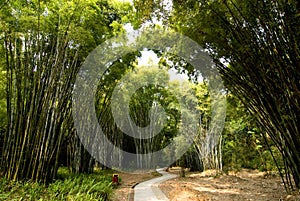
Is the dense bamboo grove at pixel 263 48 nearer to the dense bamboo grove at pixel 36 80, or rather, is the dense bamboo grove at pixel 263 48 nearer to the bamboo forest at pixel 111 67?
the bamboo forest at pixel 111 67

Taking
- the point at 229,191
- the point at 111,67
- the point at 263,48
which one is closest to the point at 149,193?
the point at 229,191

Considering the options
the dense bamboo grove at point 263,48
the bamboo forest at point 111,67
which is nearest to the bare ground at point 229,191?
the bamboo forest at point 111,67

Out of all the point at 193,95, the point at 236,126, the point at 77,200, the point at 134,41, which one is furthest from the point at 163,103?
the point at 77,200

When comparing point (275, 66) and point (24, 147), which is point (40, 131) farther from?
point (275, 66)

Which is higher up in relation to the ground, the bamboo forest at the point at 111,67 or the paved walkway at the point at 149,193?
the bamboo forest at the point at 111,67

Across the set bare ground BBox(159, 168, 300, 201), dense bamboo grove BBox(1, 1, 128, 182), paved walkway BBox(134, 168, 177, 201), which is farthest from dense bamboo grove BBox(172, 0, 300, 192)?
paved walkway BBox(134, 168, 177, 201)

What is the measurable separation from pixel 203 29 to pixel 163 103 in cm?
1020

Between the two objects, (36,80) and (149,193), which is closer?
(36,80)

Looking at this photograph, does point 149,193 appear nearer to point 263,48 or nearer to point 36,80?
point 36,80

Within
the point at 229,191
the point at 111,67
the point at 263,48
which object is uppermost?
the point at 111,67

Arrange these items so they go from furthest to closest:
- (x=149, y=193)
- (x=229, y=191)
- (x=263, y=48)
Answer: (x=229, y=191)
(x=149, y=193)
(x=263, y=48)

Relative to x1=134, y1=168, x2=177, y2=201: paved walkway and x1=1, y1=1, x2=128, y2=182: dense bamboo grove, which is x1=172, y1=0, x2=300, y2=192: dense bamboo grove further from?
x1=134, y1=168, x2=177, y2=201: paved walkway

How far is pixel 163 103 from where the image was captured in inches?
539

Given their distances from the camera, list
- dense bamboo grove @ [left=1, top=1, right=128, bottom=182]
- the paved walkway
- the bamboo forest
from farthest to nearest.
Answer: the paved walkway < dense bamboo grove @ [left=1, top=1, right=128, bottom=182] < the bamboo forest
